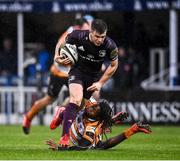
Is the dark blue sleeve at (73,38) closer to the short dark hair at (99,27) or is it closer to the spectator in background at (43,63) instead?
the short dark hair at (99,27)

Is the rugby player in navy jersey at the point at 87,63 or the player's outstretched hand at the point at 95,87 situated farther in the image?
the player's outstretched hand at the point at 95,87

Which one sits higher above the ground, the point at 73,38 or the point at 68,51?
the point at 73,38

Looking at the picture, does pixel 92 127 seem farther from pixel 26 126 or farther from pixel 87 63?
pixel 26 126

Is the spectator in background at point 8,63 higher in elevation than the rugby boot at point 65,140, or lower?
higher

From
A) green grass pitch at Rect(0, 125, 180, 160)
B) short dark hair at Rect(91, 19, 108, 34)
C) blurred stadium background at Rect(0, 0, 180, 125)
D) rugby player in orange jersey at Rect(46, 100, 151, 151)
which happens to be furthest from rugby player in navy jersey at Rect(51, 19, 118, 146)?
blurred stadium background at Rect(0, 0, 180, 125)

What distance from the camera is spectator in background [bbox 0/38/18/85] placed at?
2575cm

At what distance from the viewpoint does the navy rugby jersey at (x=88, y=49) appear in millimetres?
13805

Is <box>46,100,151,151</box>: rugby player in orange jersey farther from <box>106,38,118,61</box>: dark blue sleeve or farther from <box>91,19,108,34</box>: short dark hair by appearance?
<box>91,19,108,34</box>: short dark hair

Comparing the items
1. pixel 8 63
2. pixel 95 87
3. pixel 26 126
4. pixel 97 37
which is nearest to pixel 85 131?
pixel 95 87

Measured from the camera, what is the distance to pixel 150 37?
91.9ft

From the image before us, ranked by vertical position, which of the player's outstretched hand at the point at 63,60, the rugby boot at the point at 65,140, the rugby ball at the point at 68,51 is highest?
the rugby ball at the point at 68,51

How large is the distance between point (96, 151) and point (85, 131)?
0.41 meters

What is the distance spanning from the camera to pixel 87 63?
1411 centimetres

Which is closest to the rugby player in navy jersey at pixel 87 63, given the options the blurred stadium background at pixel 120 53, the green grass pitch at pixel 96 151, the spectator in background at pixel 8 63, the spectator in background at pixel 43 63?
the green grass pitch at pixel 96 151
